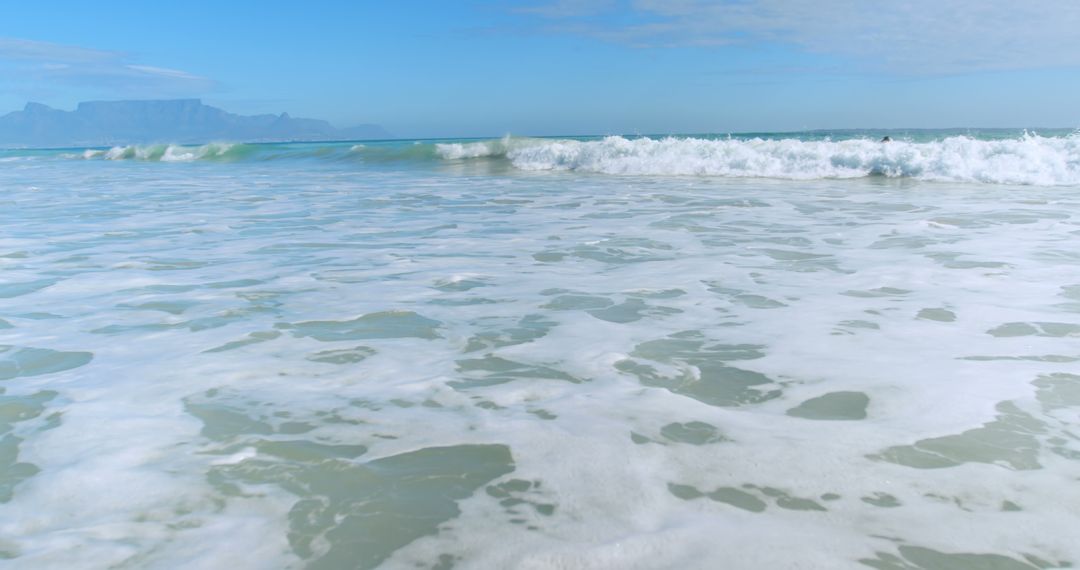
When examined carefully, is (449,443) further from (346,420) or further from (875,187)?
(875,187)

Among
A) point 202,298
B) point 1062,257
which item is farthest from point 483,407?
point 1062,257

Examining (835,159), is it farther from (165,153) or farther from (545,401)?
(165,153)

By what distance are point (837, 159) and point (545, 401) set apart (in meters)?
16.4

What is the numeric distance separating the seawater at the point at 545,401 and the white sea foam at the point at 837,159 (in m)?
8.94

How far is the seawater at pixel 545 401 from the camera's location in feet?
6.63

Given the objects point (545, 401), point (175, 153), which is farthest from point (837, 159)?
point (175, 153)

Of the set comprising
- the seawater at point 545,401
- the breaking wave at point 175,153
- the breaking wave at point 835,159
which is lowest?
the seawater at point 545,401

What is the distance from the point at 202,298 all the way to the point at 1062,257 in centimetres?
648

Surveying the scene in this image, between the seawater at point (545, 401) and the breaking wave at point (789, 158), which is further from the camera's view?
the breaking wave at point (789, 158)

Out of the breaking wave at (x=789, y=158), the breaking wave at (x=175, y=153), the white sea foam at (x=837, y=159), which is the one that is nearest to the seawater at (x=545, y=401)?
the white sea foam at (x=837, y=159)

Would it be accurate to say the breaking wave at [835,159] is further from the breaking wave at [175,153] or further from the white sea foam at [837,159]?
the breaking wave at [175,153]

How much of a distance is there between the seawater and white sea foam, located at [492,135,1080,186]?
8.94 meters

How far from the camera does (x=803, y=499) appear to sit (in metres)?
2.19

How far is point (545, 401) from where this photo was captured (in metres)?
3.02
